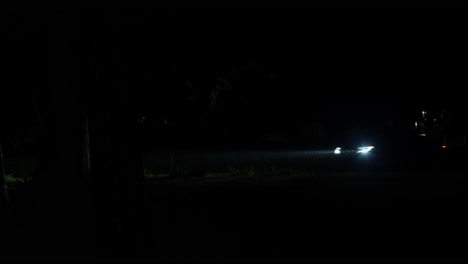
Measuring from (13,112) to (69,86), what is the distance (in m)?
9.34

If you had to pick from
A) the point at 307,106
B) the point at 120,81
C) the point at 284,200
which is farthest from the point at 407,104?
the point at 120,81

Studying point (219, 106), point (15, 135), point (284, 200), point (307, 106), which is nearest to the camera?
point (284, 200)

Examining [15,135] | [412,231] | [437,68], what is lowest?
[412,231]

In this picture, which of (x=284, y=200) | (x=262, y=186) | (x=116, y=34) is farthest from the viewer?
(x=262, y=186)

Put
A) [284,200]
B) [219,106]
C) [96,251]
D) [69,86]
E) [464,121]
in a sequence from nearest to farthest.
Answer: [96,251], [69,86], [284,200], [219,106], [464,121]

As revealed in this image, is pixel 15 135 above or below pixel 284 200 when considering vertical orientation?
above

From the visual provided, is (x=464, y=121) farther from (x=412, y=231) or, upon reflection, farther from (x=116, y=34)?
(x=116, y=34)

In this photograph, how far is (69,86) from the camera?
1036cm

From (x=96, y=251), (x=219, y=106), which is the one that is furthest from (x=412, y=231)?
(x=219, y=106)

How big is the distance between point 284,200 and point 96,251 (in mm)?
5671

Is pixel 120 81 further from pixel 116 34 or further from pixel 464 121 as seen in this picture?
pixel 464 121

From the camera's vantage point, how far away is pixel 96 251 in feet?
26.0

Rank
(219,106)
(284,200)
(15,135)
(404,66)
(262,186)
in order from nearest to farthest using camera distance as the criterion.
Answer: (284,200) < (262,186) < (219,106) < (15,135) < (404,66)

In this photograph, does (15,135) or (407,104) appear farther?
(407,104)
